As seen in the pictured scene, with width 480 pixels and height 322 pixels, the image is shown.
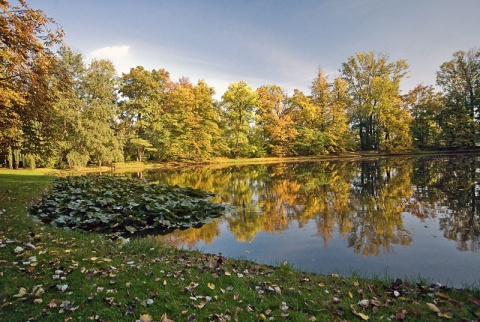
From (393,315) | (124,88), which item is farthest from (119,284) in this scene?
(124,88)

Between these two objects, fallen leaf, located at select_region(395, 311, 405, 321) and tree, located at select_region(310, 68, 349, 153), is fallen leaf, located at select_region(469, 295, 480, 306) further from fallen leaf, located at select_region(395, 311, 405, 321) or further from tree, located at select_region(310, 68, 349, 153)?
tree, located at select_region(310, 68, 349, 153)

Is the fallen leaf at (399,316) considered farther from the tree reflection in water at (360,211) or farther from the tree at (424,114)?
the tree at (424,114)

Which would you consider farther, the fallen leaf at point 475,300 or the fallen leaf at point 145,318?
the fallen leaf at point 475,300

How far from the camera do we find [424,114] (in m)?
44.8

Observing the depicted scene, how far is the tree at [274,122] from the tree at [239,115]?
2.03 m

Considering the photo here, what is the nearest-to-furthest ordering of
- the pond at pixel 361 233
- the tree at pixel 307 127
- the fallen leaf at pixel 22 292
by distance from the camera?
the fallen leaf at pixel 22 292
the pond at pixel 361 233
the tree at pixel 307 127

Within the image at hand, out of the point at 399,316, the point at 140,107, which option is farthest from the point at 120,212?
the point at 140,107

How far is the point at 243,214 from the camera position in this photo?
1000 cm

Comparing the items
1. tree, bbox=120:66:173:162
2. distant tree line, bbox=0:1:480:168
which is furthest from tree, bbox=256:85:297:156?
tree, bbox=120:66:173:162

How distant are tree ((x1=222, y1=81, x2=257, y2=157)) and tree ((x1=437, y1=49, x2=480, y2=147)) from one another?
96.3 feet

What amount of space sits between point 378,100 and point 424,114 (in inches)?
313

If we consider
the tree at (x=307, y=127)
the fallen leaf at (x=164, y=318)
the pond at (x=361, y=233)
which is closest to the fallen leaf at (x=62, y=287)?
the fallen leaf at (x=164, y=318)

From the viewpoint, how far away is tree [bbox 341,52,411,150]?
42.6 metres

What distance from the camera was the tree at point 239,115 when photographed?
42750 millimetres
